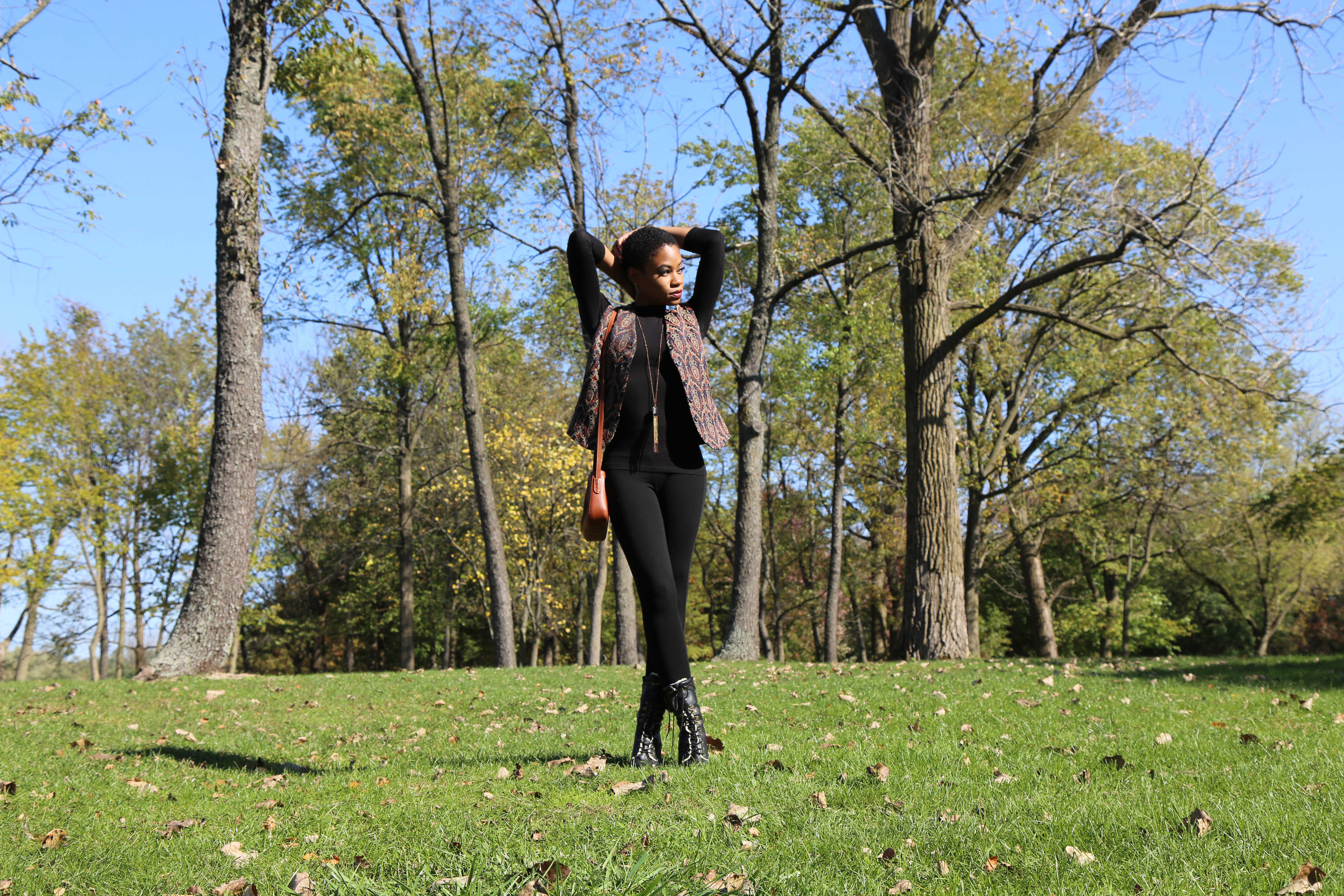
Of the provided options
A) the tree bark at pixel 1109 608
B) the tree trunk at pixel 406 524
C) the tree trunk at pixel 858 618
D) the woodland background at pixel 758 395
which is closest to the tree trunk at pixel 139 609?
the woodland background at pixel 758 395

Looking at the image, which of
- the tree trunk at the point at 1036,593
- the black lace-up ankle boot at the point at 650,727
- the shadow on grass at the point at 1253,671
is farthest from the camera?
the tree trunk at the point at 1036,593

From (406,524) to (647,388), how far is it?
20.1 meters

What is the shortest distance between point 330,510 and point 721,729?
104 ft

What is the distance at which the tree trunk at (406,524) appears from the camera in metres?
22.6

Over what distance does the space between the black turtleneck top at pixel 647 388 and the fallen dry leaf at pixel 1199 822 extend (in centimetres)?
235

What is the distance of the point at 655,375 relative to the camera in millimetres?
3969

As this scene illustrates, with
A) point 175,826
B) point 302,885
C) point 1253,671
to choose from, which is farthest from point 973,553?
point 302,885

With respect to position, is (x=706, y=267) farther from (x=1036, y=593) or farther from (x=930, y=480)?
(x=1036, y=593)

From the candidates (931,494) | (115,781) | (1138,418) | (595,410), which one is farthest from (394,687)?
(1138,418)

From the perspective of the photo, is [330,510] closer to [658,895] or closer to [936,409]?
[936,409]

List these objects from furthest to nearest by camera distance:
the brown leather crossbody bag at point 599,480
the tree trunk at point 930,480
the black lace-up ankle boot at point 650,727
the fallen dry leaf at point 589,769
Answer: the tree trunk at point 930,480 → the black lace-up ankle boot at point 650,727 → the fallen dry leaf at point 589,769 → the brown leather crossbody bag at point 599,480

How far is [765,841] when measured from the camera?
2863mm

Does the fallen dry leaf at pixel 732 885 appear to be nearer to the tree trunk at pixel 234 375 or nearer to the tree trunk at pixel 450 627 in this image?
the tree trunk at pixel 234 375

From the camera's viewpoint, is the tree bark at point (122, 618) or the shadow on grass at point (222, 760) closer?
the shadow on grass at point (222, 760)
